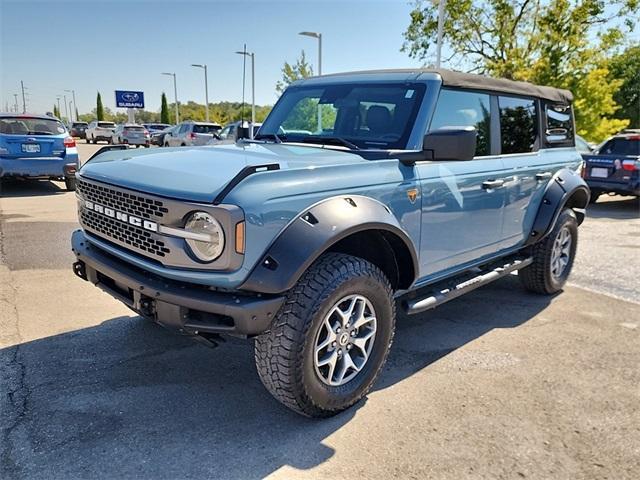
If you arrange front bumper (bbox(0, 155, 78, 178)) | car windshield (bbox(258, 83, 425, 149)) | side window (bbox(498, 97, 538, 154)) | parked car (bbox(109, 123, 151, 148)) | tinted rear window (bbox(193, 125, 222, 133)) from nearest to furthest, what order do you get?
car windshield (bbox(258, 83, 425, 149)) < side window (bbox(498, 97, 538, 154)) < front bumper (bbox(0, 155, 78, 178)) < tinted rear window (bbox(193, 125, 222, 133)) < parked car (bbox(109, 123, 151, 148))

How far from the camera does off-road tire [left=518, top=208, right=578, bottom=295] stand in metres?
4.90

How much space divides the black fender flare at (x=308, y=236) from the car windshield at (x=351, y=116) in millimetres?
769

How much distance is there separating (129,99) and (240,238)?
4864 cm

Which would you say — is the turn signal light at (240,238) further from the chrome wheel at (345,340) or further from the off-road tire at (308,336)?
the chrome wheel at (345,340)

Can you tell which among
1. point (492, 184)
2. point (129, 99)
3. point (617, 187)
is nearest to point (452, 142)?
point (492, 184)

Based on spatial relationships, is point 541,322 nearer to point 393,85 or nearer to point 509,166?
point 509,166

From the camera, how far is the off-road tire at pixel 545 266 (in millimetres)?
4902

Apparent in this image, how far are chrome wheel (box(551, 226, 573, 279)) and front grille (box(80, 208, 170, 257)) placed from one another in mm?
3866

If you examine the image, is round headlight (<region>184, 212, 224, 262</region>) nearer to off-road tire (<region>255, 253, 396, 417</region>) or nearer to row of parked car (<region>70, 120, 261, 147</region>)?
off-road tire (<region>255, 253, 396, 417</region>)

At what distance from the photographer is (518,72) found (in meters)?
19.2

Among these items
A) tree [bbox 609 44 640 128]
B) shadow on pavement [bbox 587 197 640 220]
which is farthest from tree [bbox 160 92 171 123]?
shadow on pavement [bbox 587 197 640 220]

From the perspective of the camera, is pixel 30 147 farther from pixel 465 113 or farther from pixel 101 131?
pixel 101 131

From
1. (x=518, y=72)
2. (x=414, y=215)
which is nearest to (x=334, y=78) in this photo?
(x=414, y=215)

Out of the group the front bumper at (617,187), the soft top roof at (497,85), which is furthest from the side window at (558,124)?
the front bumper at (617,187)
